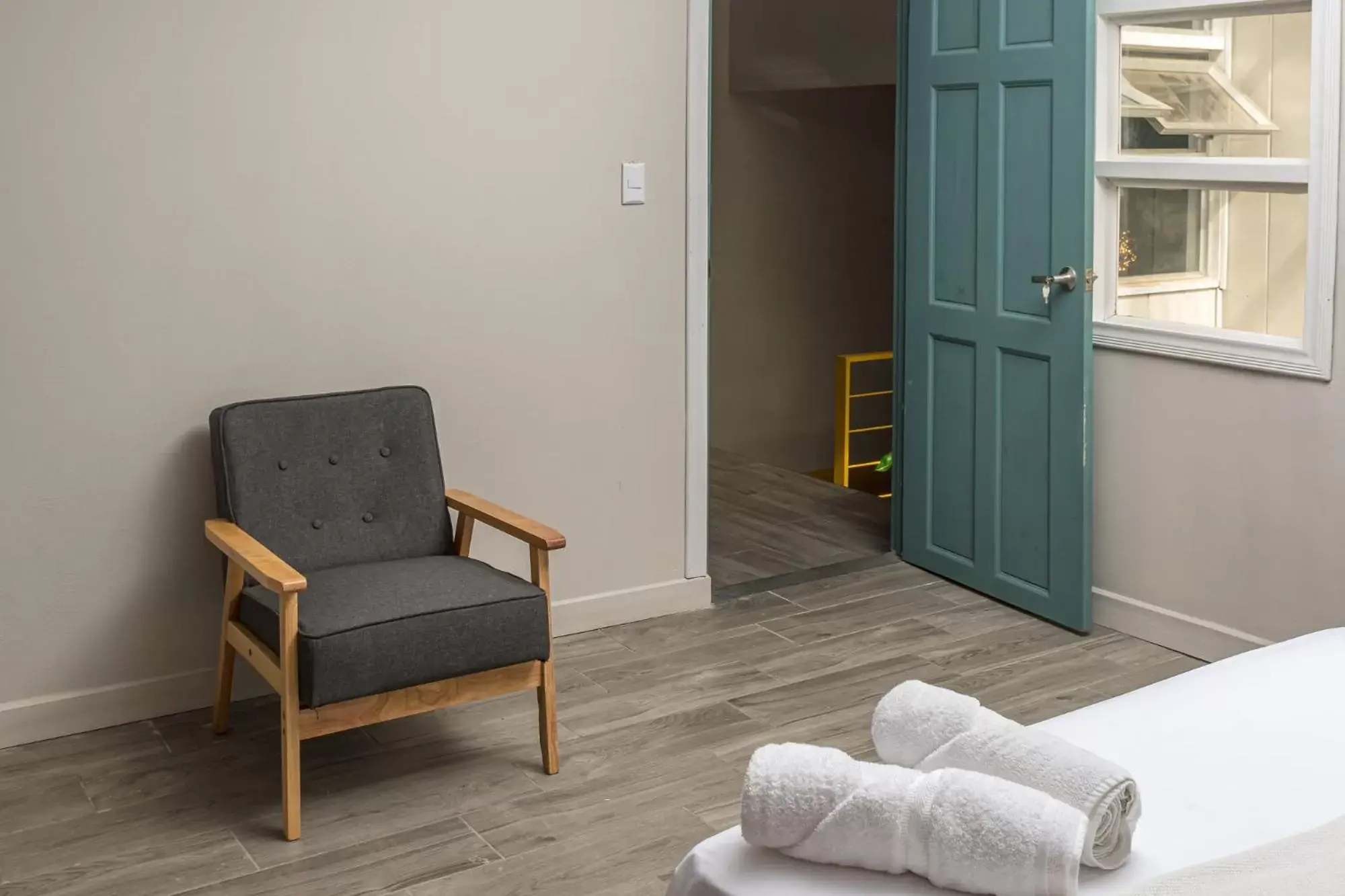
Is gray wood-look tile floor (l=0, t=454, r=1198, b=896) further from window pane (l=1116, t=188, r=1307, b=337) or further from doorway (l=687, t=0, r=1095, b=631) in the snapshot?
window pane (l=1116, t=188, r=1307, b=337)

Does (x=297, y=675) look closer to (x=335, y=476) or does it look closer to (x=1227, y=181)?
(x=335, y=476)

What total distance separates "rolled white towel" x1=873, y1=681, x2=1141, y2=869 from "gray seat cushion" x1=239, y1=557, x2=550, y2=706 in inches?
48.4

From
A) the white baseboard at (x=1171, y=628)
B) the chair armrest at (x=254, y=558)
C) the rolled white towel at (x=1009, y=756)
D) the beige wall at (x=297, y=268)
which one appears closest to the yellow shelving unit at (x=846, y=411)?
the white baseboard at (x=1171, y=628)

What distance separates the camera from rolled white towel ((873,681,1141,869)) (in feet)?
4.94

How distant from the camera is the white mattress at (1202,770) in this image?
1538 mm

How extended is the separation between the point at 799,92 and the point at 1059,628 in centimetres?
357

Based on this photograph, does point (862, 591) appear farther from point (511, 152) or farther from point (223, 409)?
point (223, 409)

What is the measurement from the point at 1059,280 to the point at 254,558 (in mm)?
2259

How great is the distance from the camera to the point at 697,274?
3.95 m

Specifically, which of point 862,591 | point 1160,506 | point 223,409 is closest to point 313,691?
point 223,409

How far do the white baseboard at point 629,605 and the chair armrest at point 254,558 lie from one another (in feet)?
3.54

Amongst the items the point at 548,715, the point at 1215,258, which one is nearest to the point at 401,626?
the point at 548,715

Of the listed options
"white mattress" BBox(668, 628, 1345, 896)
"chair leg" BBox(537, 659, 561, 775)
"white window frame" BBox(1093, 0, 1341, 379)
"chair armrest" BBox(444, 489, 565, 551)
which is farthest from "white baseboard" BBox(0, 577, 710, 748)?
"white window frame" BBox(1093, 0, 1341, 379)

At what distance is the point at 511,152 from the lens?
11.8 feet
